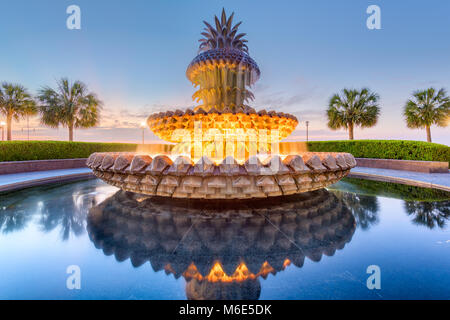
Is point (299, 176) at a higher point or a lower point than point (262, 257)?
higher

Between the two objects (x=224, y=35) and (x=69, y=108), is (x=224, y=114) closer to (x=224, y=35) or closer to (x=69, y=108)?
(x=224, y=35)

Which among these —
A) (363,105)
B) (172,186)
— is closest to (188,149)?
(172,186)

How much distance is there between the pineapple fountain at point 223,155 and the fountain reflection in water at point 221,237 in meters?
0.32

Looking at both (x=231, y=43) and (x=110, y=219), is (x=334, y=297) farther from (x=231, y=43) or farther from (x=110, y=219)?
(x=231, y=43)

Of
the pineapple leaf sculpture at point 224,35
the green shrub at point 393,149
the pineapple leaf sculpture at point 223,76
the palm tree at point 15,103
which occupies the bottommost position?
the green shrub at point 393,149

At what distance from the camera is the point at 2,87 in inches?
726

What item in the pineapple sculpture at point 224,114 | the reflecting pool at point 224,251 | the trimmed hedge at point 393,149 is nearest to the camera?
the reflecting pool at point 224,251

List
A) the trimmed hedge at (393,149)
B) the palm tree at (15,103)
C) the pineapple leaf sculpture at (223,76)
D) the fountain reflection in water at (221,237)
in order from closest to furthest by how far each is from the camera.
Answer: the fountain reflection in water at (221,237)
the pineapple leaf sculpture at (223,76)
the trimmed hedge at (393,149)
the palm tree at (15,103)

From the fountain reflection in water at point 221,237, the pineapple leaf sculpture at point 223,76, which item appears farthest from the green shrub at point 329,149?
the fountain reflection in water at point 221,237

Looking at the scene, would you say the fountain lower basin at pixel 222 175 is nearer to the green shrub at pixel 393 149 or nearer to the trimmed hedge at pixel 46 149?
the green shrub at pixel 393 149

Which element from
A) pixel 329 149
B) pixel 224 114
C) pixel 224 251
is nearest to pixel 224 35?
pixel 224 114

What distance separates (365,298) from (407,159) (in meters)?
12.6

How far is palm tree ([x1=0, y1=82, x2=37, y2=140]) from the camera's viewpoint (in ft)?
60.5

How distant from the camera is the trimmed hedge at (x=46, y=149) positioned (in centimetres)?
898
